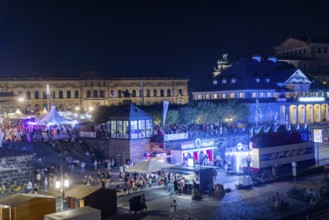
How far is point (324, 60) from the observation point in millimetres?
109938

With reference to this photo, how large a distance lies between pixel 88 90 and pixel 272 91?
5139 cm

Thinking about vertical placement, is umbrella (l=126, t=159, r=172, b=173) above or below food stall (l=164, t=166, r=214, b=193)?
above

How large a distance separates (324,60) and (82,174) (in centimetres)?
8424

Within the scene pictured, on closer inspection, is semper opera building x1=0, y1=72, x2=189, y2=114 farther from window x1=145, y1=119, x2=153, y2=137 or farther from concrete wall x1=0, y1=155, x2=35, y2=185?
concrete wall x1=0, y1=155, x2=35, y2=185

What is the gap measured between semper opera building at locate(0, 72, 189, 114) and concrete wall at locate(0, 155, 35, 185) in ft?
226

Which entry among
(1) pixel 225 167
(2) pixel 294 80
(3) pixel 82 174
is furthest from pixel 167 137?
(2) pixel 294 80

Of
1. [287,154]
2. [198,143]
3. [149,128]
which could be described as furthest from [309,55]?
[149,128]

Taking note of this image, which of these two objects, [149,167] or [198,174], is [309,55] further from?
[149,167]

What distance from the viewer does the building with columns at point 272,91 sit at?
251ft

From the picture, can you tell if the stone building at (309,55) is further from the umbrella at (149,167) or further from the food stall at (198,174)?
the umbrella at (149,167)

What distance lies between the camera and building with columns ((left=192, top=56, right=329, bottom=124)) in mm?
76562

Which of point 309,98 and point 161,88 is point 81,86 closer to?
point 161,88

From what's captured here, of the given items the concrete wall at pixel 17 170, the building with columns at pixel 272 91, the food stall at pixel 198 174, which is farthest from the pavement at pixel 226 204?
the building with columns at pixel 272 91

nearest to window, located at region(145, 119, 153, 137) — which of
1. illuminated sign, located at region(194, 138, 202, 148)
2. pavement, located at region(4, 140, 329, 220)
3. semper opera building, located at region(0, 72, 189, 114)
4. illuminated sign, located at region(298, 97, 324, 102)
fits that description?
illuminated sign, located at region(194, 138, 202, 148)
